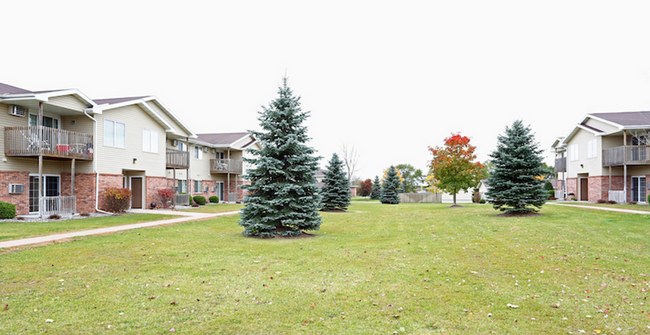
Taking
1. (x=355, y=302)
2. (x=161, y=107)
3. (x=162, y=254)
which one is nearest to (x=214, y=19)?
(x=161, y=107)

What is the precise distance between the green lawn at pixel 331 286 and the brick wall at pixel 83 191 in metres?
10.5

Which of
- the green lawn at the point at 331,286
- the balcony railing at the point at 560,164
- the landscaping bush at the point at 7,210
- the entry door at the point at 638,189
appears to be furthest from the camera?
the balcony railing at the point at 560,164

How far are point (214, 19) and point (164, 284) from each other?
1468 cm

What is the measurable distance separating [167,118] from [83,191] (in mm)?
8019

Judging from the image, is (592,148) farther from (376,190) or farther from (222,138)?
(222,138)

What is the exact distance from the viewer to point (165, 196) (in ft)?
80.8

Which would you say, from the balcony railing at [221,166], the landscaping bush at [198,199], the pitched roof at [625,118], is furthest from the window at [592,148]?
the landscaping bush at [198,199]

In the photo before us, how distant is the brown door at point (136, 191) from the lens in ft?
79.8

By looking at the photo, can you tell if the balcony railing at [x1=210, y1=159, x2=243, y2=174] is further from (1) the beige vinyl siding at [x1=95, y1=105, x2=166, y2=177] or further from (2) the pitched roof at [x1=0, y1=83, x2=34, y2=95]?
(2) the pitched roof at [x1=0, y1=83, x2=34, y2=95]

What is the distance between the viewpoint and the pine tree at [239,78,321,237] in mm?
12305

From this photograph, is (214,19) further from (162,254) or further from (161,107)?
(162,254)

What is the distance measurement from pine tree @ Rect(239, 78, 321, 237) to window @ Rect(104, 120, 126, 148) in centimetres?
1283

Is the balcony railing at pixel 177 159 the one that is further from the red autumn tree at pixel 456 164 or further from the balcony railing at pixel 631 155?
the balcony railing at pixel 631 155

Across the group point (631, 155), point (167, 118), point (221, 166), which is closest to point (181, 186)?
point (221, 166)
